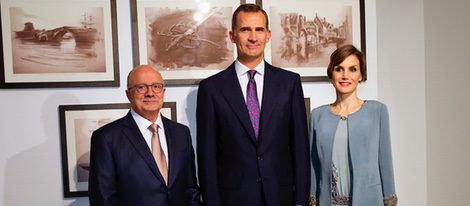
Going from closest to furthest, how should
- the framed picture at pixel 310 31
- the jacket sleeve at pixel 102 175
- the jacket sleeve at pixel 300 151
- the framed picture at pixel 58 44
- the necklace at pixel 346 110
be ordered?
the jacket sleeve at pixel 102 175, the jacket sleeve at pixel 300 151, the necklace at pixel 346 110, the framed picture at pixel 58 44, the framed picture at pixel 310 31

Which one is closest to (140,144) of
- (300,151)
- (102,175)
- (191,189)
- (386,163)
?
(102,175)

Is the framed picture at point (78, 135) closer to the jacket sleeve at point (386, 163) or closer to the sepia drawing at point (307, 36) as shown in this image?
the sepia drawing at point (307, 36)

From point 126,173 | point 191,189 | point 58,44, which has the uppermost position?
point 58,44


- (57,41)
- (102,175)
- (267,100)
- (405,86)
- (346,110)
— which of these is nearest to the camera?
(102,175)

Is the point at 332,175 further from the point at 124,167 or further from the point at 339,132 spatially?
the point at 124,167

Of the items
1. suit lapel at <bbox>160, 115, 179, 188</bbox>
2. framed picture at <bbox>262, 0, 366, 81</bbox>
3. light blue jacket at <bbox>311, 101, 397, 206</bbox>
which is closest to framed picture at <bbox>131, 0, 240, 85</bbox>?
framed picture at <bbox>262, 0, 366, 81</bbox>

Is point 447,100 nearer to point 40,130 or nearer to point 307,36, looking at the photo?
point 307,36

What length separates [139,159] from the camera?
1.51 metres

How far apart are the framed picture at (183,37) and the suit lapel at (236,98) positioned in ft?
1.99

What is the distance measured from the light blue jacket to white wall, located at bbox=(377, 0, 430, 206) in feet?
3.07

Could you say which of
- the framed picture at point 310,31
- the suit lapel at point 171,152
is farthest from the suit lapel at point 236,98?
the framed picture at point 310,31

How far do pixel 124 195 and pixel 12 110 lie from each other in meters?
1.08

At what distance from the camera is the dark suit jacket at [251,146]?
1.54 meters

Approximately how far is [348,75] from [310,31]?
2.36ft
